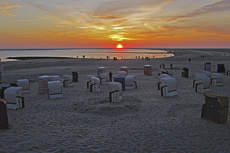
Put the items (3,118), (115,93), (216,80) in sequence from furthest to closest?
1. (216,80)
2. (115,93)
3. (3,118)

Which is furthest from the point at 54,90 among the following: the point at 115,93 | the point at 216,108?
the point at 216,108

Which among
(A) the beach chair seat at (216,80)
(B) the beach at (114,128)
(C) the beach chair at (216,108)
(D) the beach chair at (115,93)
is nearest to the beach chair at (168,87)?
(B) the beach at (114,128)

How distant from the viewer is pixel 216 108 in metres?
9.23

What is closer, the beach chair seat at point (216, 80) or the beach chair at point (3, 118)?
the beach chair at point (3, 118)

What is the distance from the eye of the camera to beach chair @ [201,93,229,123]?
29.6 feet

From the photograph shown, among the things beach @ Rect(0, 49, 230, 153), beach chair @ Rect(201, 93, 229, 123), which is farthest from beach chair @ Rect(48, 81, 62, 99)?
beach chair @ Rect(201, 93, 229, 123)

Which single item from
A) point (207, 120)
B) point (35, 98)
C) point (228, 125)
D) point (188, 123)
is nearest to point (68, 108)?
point (35, 98)

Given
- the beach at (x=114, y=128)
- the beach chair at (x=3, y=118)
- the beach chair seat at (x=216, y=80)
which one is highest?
the beach chair seat at (x=216, y=80)

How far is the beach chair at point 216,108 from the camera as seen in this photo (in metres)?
9.03

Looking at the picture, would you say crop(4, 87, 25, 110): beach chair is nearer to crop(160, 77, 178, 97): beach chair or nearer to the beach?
the beach

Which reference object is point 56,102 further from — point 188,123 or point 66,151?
point 188,123

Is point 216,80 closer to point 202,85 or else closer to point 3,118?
point 202,85

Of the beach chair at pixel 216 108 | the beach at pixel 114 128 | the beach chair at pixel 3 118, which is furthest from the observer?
the beach chair at pixel 216 108

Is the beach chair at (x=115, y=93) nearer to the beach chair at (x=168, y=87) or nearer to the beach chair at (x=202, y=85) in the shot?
the beach chair at (x=168, y=87)
